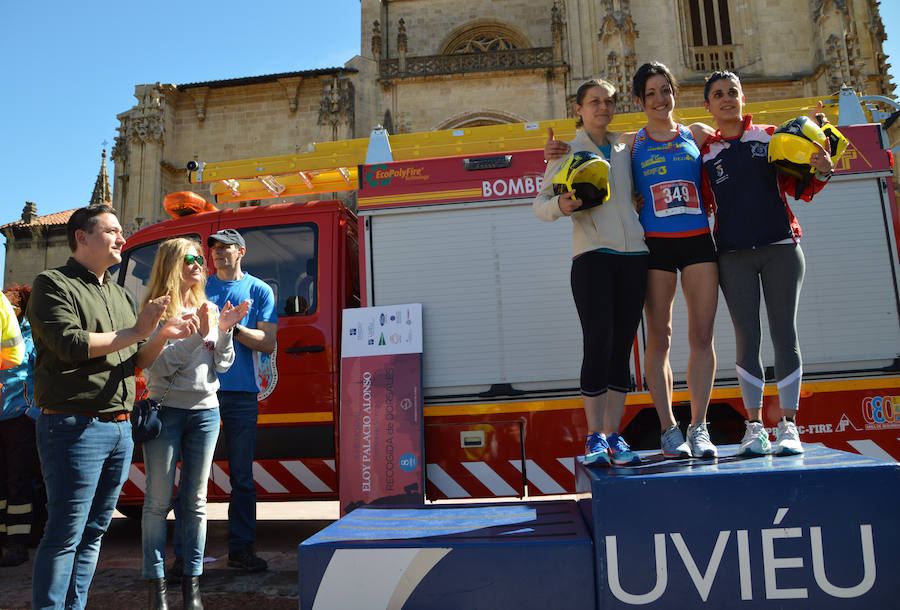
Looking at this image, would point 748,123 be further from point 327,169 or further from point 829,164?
point 327,169

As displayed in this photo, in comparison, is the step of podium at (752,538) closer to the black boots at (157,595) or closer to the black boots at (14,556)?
the black boots at (157,595)

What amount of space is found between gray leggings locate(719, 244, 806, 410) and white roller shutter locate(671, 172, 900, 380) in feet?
3.94

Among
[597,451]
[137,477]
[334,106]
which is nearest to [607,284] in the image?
[597,451]

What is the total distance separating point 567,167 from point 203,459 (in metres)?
2.40

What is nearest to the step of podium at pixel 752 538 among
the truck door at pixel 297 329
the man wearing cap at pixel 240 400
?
the man wearing cap at pixel 240 400

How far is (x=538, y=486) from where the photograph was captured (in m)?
4.29

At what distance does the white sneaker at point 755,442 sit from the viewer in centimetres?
276

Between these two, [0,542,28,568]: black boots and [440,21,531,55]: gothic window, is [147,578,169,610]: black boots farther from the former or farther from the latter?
[440,21,531,55]: gothic window

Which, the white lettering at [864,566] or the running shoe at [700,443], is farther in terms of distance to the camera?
the running shoe at [700,443]

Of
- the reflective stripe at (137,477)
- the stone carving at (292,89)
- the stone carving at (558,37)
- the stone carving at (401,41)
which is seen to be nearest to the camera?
the reflective stripe at (137,477)

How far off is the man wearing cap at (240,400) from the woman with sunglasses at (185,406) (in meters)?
0.66

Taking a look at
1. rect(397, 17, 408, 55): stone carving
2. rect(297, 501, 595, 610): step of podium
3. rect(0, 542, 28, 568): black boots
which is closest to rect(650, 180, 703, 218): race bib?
rect(297, 501, 595, 610): step of podium

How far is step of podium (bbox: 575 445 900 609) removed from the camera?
84.5 inches

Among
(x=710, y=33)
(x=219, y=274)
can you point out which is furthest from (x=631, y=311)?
(x=710, y=33)
